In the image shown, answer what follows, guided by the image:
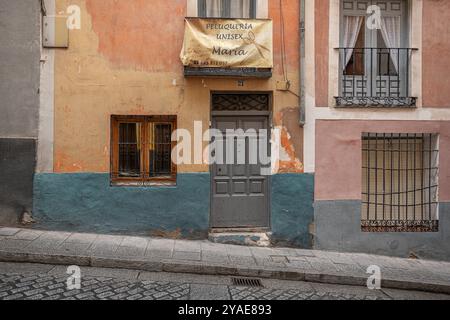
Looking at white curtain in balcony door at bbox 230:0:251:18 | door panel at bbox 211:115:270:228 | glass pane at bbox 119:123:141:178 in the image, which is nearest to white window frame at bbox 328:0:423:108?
door panel at bbox 211:115:270:228

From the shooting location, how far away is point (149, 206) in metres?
8.12

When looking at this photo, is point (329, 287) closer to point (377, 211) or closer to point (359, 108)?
point (377, 211)

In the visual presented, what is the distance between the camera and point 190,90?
8164mm

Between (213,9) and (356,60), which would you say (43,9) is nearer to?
(213,9)

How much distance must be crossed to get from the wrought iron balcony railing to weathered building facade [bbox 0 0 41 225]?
5962mm

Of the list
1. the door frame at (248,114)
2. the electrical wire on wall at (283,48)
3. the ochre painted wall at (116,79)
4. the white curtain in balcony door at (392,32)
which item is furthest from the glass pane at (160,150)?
the white curtain in balcony door at (392,32)

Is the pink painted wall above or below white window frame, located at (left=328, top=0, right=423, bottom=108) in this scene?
below

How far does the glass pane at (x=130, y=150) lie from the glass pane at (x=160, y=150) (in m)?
0.26

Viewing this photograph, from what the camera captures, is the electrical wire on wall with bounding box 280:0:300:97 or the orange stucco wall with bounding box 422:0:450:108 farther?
the orange stucco wall with bounding box 422:0:450:108

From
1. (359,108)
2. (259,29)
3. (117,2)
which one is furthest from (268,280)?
(117,2)

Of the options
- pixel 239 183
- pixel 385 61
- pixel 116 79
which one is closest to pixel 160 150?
pixel 116 79

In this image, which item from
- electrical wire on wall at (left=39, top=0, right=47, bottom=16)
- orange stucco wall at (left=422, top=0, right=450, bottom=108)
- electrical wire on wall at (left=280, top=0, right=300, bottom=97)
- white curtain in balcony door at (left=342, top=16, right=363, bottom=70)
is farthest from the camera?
white curtain in balcony door at (left=342, top=16, right=363, bottom=70)

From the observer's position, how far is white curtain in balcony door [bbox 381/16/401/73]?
28.5 ft

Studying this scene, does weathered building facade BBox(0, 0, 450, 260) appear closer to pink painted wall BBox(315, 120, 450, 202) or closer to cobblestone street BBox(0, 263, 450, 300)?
pink painted wall BBox(315, 120, 450, 202)
